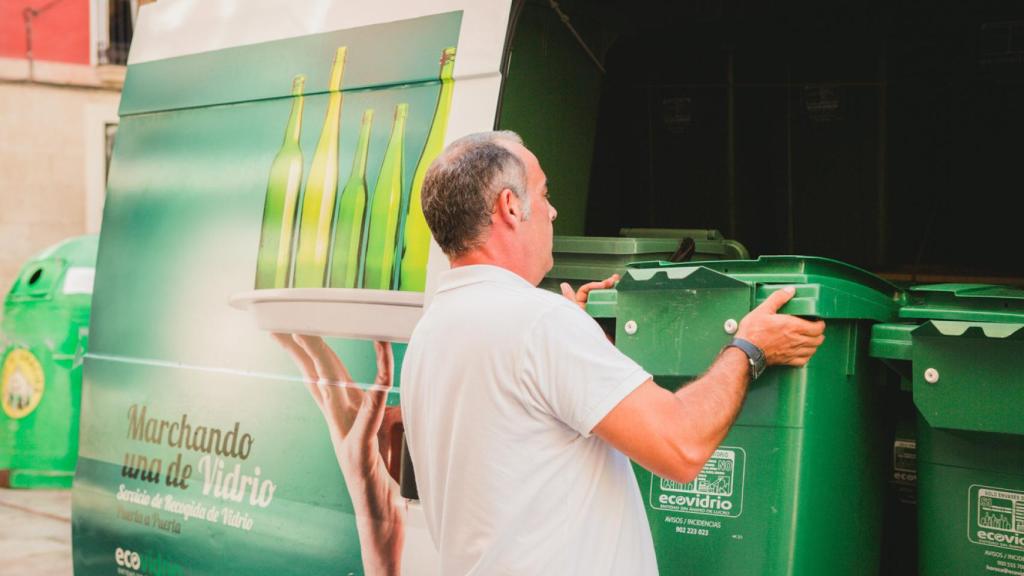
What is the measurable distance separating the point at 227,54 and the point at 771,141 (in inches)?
76.1

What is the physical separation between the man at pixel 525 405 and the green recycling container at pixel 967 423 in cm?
51

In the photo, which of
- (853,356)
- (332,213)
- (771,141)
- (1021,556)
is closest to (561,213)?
(332,213)

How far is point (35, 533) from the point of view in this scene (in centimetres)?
679

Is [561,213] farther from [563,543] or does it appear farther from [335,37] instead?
[563,543]

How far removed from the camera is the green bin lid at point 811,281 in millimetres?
2332

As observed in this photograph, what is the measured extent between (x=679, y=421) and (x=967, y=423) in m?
0.76

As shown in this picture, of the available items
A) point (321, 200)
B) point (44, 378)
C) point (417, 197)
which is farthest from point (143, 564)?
point (44, 378)

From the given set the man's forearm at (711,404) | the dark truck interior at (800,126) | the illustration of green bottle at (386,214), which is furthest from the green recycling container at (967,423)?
the dark truck interior at (800,126)

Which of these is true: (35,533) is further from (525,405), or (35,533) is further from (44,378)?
(525,405)

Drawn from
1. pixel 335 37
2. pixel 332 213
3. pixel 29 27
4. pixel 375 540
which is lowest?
pixel 375 540

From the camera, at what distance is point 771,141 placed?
167 inches

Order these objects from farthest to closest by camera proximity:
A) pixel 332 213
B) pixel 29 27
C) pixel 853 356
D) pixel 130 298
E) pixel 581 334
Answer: pixel 29 27 < pixel 130 298 < pixel 332 213 < pixel 853 356 < pixel 581 334

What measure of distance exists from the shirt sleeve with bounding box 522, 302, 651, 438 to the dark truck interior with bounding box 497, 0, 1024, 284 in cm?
171

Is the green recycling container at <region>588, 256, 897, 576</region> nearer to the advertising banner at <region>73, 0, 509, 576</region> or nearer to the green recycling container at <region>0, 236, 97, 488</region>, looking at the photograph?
the advertising banner at <region>73, 0, 509, 576</region>
